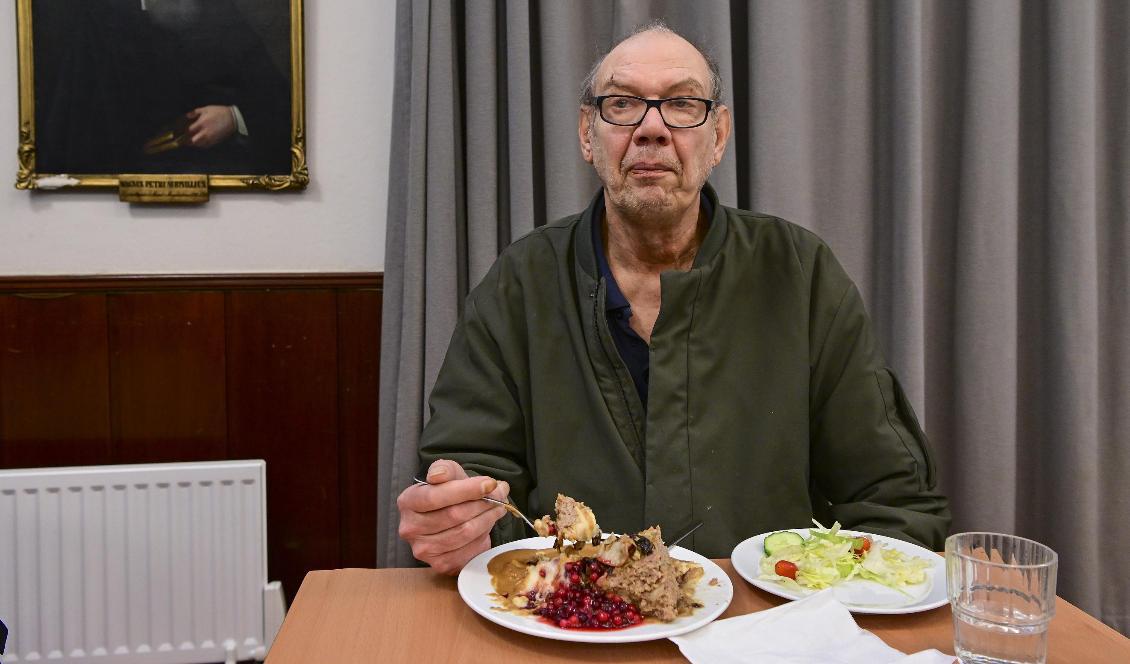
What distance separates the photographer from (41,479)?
1.98 meters

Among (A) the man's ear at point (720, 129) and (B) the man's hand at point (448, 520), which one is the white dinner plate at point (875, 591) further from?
(A) the man's ear at point (720, 129)

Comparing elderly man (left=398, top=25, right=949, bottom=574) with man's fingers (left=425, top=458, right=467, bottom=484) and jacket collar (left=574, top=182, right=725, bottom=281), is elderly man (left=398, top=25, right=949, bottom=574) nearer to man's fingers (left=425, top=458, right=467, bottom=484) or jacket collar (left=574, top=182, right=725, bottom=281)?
jacket collar (left=574, top=182, right=725, bottom=281)

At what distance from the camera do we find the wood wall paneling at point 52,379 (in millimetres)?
2129

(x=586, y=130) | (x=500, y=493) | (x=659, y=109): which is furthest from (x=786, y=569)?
(x=586, y=130)

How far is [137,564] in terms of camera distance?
6.70 ft

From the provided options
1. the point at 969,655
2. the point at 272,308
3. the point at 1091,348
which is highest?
the point at 272,308

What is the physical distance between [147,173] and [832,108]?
1.77 meters

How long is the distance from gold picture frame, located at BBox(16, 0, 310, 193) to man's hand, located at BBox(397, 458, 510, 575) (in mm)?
1369

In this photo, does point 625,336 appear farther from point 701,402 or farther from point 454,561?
point 454,561

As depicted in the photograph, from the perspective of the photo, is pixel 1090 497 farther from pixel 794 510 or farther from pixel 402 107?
pixel 402 107

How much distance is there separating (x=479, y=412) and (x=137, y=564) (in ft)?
3.61

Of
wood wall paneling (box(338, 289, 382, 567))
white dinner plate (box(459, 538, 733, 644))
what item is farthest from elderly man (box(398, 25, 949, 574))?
wood wall paneling (box(338, 289, 382, 567))

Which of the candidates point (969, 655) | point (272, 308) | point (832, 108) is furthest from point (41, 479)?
point (832, 108)

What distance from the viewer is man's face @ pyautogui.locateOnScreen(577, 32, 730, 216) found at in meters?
1.52
